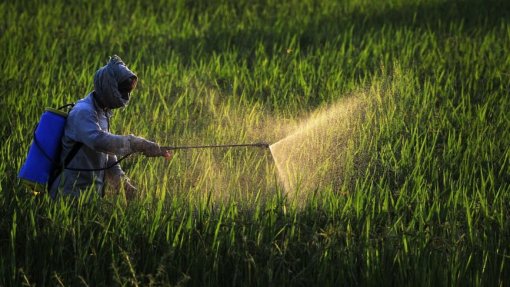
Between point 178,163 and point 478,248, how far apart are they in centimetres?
171

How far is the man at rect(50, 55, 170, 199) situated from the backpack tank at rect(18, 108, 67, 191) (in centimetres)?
4

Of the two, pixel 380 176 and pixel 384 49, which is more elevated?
pixel 384 49

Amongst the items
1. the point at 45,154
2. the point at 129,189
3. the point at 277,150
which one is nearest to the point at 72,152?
the point at 45,154

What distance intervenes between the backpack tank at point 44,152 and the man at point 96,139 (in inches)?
1.7

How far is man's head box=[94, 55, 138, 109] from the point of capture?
430 centimetres

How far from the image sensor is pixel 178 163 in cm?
496

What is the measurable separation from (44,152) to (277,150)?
141 cm

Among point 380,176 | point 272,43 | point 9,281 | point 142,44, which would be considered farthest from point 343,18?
point 9,281

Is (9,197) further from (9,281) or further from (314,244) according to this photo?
(314,244)

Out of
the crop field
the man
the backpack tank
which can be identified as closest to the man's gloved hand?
the man

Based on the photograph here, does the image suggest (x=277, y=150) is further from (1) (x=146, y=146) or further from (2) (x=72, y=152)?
(2) (x=72, y=152)

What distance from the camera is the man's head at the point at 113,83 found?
14.1ft

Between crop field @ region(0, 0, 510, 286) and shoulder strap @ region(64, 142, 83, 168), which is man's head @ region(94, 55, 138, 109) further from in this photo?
crop field @ region(0, 0, 510, 286)

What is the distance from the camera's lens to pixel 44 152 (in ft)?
14.1
